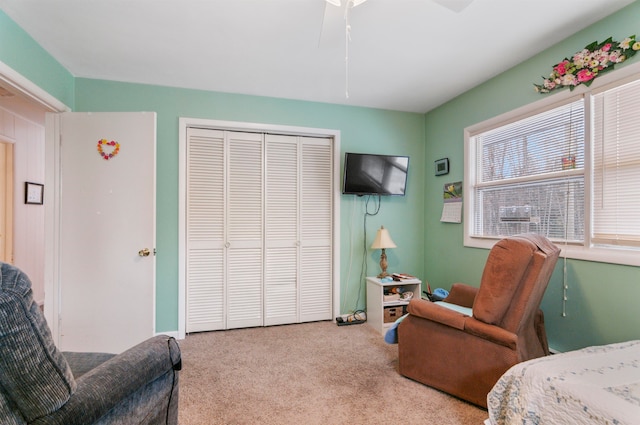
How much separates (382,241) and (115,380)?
2.63 metres

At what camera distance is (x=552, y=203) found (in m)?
2.33

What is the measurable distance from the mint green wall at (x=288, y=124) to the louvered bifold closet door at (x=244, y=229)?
355 mm

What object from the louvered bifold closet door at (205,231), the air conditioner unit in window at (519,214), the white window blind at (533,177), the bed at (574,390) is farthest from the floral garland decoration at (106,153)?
the air conditioner unit in window at (519,214)

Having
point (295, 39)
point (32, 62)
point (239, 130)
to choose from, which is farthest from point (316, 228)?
point (32, 62)

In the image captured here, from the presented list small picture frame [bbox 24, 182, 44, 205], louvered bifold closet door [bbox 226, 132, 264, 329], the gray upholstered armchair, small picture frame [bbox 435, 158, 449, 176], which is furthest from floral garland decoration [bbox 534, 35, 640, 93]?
small picture frame [bbox 24, 182, 44, 205]

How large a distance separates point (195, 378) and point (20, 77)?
7.97ft

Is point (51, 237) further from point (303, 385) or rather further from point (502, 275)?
point (502, 275)

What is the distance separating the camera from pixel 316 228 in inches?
134

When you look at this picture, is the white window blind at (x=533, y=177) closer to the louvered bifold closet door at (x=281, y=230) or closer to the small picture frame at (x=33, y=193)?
the louvered bifold closet door at (x=281, y=230)

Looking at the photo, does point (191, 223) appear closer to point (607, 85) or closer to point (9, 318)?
point (9, 318)

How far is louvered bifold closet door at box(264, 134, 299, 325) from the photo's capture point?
325cm

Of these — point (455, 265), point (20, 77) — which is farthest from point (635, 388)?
point (20, 77)

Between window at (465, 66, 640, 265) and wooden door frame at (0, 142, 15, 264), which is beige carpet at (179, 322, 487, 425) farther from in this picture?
wooden door frame at (0, 142, 15, 264)

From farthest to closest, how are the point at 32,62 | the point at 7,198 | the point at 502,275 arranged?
the point at 7,198 < the point at 32,62 < the point at 502,275
